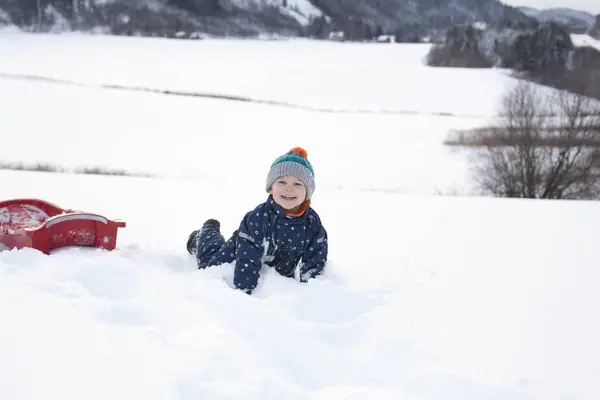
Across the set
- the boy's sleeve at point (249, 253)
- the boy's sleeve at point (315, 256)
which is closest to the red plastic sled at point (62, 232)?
the boy's sleeve at point (249, 253)

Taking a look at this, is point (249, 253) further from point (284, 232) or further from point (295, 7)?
point (295, 7)

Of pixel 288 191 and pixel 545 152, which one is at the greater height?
pixel 288 191

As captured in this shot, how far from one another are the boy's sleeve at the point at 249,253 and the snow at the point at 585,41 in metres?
52.7

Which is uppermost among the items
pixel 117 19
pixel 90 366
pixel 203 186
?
pixel 117 19

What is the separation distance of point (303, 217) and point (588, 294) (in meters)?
1.61

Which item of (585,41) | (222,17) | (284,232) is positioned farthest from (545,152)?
(222,17)

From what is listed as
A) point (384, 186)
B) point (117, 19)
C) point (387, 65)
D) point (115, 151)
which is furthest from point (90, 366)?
point (117, 19)

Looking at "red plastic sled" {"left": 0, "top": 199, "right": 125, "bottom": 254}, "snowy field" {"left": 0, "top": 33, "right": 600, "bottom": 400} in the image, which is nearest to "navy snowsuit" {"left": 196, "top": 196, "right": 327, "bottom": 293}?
"snowy field" {"left": 0, "top": 33, "right": 600, "bottom": 400}

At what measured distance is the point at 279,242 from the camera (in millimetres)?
2865

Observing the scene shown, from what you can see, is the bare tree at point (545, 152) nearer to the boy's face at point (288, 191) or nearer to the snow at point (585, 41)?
the boy's face at point (288, 191)

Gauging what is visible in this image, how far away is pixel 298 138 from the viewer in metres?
19.8

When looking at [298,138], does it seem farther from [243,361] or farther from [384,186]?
[243,361]

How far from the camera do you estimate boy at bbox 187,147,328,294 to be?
9.14 feet

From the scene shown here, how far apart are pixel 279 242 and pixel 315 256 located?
215 mm
